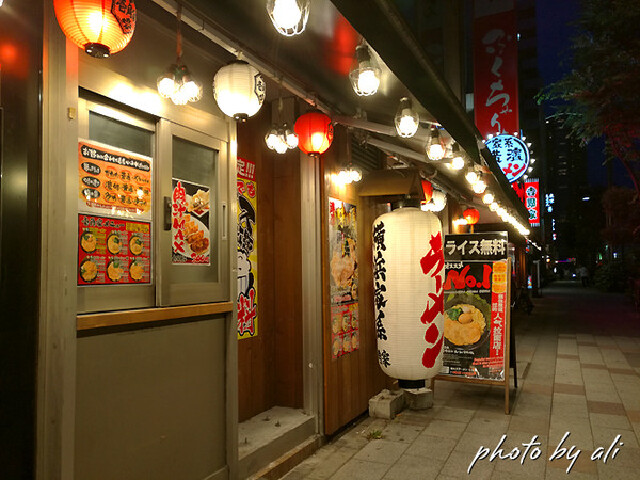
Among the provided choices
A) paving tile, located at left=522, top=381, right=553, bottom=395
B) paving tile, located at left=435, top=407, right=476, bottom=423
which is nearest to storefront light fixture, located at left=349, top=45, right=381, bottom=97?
paving tile, located at left=435, top=407, right=476, bottom=423

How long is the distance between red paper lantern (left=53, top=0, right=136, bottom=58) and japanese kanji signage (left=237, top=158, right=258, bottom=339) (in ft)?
12.7

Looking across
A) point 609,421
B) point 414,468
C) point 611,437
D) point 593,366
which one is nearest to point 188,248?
point 414,468

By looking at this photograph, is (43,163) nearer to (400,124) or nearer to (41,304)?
(41,304)

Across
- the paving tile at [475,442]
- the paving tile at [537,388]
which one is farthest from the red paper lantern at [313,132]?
the paving tile at [537,388]

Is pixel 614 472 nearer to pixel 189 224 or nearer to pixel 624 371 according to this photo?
pixel 189 224

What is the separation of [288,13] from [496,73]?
12373 mm

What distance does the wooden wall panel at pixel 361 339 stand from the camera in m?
7.22

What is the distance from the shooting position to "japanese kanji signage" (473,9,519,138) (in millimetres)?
13367

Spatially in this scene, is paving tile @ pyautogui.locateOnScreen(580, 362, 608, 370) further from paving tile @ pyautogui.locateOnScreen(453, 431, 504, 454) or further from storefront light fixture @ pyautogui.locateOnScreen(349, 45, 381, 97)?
storefront light fixture @ pyautogui.locateOnScreen(349, 45, 381, 97)

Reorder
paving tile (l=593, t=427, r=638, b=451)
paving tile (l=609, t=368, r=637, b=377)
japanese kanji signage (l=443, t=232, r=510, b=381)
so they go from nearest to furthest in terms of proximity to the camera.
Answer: paving tile (l=593, t=427, r=638, b=451)
japanese kanji signage (l=443, t=232, r=510, b=381)
paving tile (l=609, t=368, r=637, b=377)

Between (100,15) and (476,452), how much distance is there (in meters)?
7.02

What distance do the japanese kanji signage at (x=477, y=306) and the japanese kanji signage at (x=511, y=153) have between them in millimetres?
7724

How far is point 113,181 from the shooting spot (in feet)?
13.3

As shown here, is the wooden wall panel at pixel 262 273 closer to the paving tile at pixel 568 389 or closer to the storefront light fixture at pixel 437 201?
the storefront light fixture at pixel 437 201
